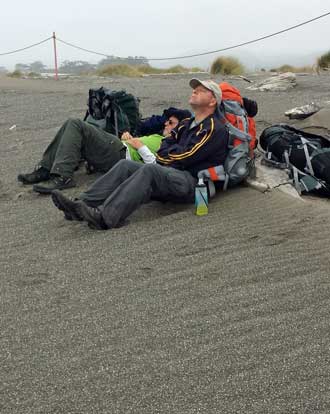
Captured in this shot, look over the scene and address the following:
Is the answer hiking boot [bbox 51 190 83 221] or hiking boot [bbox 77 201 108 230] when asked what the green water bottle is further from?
hiking boot [bbox 51 190 83 221]

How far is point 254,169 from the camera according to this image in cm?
535

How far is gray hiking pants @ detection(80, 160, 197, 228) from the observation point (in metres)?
4.39

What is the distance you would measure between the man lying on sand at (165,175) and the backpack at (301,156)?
0.78 metres

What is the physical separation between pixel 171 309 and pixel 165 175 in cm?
166

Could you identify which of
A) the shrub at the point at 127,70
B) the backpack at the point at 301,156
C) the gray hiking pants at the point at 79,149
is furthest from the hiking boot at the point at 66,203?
the shrub at the point at 127,70

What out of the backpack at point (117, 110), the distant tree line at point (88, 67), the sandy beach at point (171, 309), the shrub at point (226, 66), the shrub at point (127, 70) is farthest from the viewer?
the distant tree line at point (88, 67)

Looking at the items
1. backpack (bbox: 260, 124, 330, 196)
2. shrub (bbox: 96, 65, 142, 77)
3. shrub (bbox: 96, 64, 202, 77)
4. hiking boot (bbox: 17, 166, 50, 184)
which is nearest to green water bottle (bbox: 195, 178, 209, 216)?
backpack (bbox: 260, 124, 330, 196)

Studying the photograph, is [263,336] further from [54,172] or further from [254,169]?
[54,172]

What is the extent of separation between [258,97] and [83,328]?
9404 millimetres

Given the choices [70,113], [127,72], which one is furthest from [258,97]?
[127,72]

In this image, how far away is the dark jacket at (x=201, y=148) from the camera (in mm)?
4672

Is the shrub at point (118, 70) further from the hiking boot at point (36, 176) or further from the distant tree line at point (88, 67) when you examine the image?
the hiking boot at point (36, 176)

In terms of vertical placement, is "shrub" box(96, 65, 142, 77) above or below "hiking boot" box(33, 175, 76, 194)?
above

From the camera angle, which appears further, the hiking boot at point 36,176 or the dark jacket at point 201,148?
the hiking boot at point 36,176
